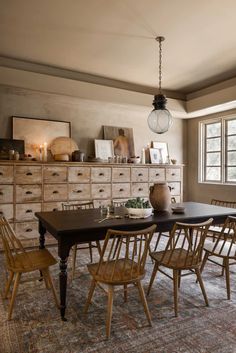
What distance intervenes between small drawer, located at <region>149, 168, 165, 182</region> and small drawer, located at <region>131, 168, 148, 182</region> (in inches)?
4.6

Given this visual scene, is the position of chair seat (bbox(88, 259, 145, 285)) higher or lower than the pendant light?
lower

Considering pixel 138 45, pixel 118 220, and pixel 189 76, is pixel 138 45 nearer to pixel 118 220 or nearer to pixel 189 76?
pixel 189 76

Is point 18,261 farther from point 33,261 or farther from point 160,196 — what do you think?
point 160,196

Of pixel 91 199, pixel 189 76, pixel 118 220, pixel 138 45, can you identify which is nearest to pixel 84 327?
pixel 118 220

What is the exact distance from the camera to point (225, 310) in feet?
7.87

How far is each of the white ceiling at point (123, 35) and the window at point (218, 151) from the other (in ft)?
3.88

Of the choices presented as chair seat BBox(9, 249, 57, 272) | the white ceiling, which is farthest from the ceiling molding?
chair seat BBox(9, 249, 57, 272)

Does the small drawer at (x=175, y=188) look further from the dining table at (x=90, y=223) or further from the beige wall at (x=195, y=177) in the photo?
the dining table at (x=90, y=223)

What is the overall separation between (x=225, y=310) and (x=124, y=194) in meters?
2.78

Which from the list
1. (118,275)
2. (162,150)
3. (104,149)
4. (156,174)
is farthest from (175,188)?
(118,275)

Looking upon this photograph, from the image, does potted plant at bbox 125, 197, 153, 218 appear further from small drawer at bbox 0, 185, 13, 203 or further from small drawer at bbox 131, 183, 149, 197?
small drawer at bbox 131, 183, 149, 197

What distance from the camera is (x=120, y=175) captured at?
4.85 metres

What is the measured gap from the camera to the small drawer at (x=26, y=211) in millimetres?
4035

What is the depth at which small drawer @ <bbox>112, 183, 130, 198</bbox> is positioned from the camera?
15.8ft
